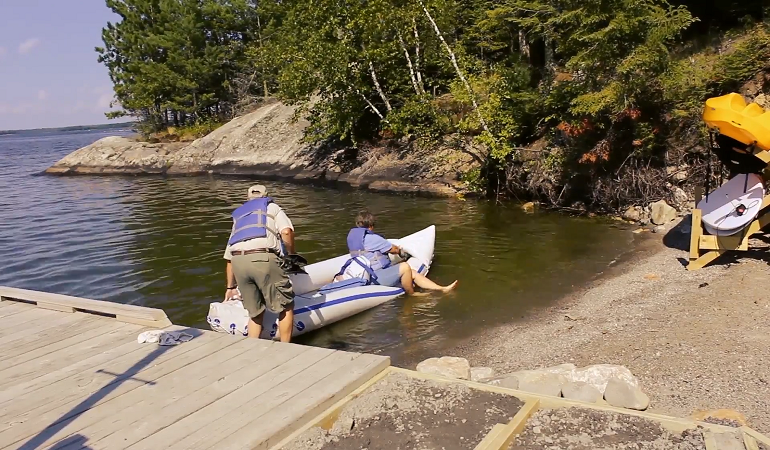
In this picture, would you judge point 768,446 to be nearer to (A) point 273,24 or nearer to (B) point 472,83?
(B) point 472,83

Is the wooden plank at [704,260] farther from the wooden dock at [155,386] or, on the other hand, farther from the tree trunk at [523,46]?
the tree trunk at [523,46]

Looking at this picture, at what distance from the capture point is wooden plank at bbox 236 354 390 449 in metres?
4.05

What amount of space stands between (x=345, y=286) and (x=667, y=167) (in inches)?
322

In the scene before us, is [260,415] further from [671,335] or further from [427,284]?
[427,284]

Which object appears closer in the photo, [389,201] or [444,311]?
[444,311]

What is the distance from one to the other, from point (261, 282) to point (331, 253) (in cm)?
628

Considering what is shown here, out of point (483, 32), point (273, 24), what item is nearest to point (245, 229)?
point (483, 32)

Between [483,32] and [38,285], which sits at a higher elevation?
[483,32]

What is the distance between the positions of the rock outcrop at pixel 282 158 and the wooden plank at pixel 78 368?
13.6 meters


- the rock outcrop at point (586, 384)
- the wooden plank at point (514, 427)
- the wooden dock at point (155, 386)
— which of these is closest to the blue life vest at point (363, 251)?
the wooden dock at point (155, 386)

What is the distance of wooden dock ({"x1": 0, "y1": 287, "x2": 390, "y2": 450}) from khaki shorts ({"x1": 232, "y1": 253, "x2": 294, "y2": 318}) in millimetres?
754

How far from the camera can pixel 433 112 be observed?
60.5 ft

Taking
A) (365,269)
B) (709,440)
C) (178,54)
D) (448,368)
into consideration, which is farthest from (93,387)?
(178,54)

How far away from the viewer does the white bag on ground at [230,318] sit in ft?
25.3
